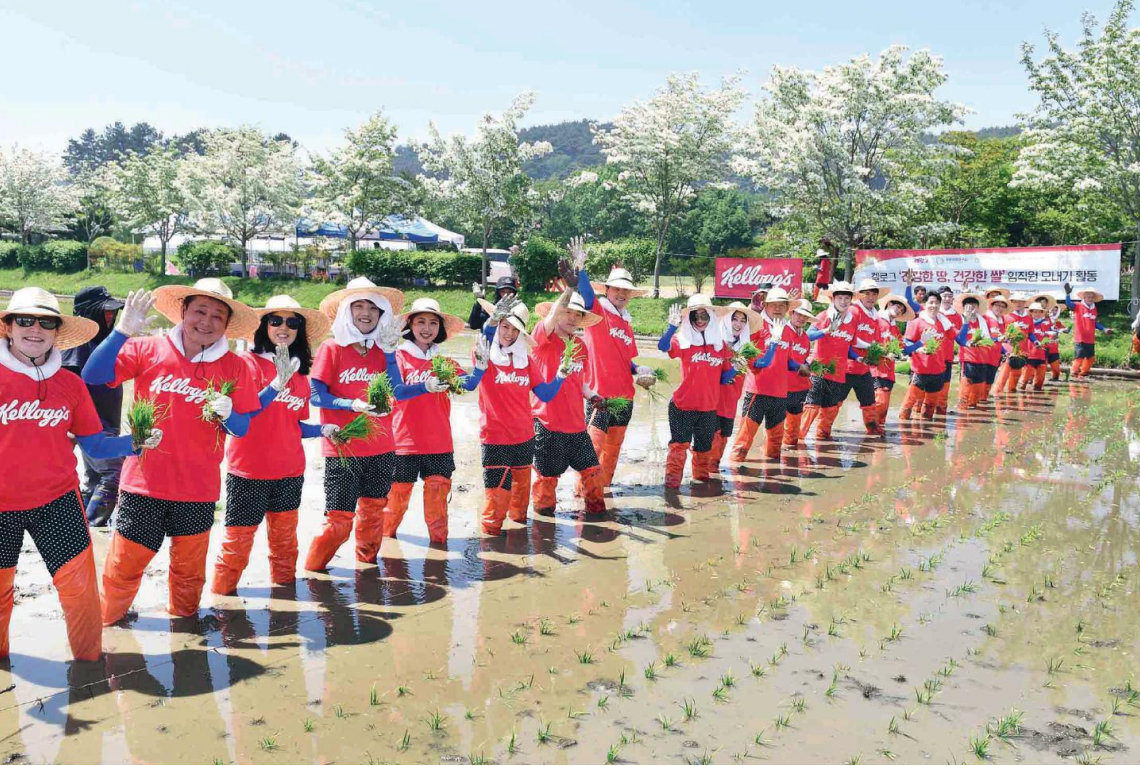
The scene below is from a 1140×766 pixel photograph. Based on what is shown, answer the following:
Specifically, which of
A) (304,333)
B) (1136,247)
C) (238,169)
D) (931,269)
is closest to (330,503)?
(304,333)

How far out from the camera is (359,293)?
251 inches

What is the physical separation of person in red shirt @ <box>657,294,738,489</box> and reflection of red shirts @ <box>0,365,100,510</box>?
18.4 feet

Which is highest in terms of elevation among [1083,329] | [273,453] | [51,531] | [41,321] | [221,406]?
[41,321]

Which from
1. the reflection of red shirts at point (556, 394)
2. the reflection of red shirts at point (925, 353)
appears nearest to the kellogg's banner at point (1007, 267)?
the reflection of red shirts at point (925, 353)

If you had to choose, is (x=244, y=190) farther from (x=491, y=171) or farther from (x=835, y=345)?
(x=835, y=345)

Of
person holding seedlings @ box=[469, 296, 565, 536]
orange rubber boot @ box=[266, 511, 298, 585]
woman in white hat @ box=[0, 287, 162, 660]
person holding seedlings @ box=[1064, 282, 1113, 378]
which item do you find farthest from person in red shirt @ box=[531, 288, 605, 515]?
person holding seedlings @ box=[1064, 282, 1113, 378]

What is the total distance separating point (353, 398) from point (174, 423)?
4.92 ft

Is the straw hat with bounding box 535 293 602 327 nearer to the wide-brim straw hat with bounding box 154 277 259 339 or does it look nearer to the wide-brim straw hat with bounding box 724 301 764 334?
the wide-brim straw hat with bounding box 724 301 764 334

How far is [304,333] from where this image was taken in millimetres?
6219

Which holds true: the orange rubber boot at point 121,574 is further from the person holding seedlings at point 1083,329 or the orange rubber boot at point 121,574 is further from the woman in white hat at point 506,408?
the person holding seedlings at point 1083,329

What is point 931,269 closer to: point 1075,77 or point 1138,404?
point 1075,77

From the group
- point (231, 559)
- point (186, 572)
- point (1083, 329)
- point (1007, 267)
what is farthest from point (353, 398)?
point (1007, 267)

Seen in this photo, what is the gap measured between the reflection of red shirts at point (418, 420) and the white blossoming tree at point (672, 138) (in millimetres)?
24975

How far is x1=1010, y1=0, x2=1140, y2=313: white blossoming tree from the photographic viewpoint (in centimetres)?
2281
